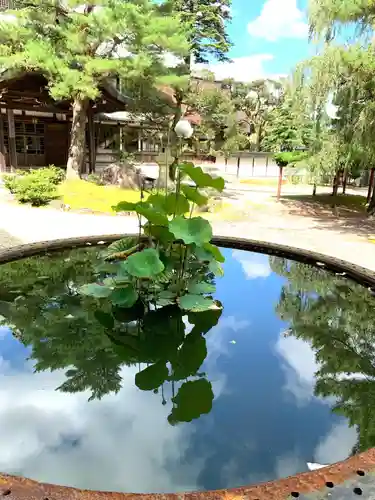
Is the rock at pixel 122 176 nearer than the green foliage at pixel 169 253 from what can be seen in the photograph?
No

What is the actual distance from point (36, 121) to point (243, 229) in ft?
42.4

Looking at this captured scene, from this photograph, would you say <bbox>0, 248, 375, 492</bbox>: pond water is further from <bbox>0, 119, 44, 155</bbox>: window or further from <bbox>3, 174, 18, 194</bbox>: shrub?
<bbox>0, 119, 44, 155</bbox>: window

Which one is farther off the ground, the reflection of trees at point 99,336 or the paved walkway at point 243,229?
the reflection of trees at point 99,336

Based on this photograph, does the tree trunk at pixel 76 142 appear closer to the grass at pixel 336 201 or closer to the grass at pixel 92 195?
the grass at pixel 92 195

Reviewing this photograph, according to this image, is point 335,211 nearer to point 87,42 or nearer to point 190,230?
point 87,42

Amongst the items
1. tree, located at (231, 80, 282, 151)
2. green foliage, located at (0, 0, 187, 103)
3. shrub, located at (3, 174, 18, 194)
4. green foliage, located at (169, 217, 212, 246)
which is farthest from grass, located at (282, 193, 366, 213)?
tree, located at (231, 80, 282, 151)

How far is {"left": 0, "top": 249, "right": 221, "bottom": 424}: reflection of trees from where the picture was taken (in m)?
2.16

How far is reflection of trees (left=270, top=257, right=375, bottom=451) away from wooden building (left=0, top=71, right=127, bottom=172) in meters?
13.3

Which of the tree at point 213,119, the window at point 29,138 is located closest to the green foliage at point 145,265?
the tree at point 213,119

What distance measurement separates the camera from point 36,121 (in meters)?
18.2

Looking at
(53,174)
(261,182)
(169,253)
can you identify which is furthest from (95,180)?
(169,253)

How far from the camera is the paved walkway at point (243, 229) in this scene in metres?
7.80

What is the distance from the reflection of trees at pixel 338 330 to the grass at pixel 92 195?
7.78 metres

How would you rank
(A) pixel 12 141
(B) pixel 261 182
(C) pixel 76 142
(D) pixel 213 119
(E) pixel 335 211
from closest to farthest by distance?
(E) pixel 335 211 < (C) pixel 76 142 < (A) pixel 12 141 < (B) pixel 261 182 < (D) pixel 213 119
